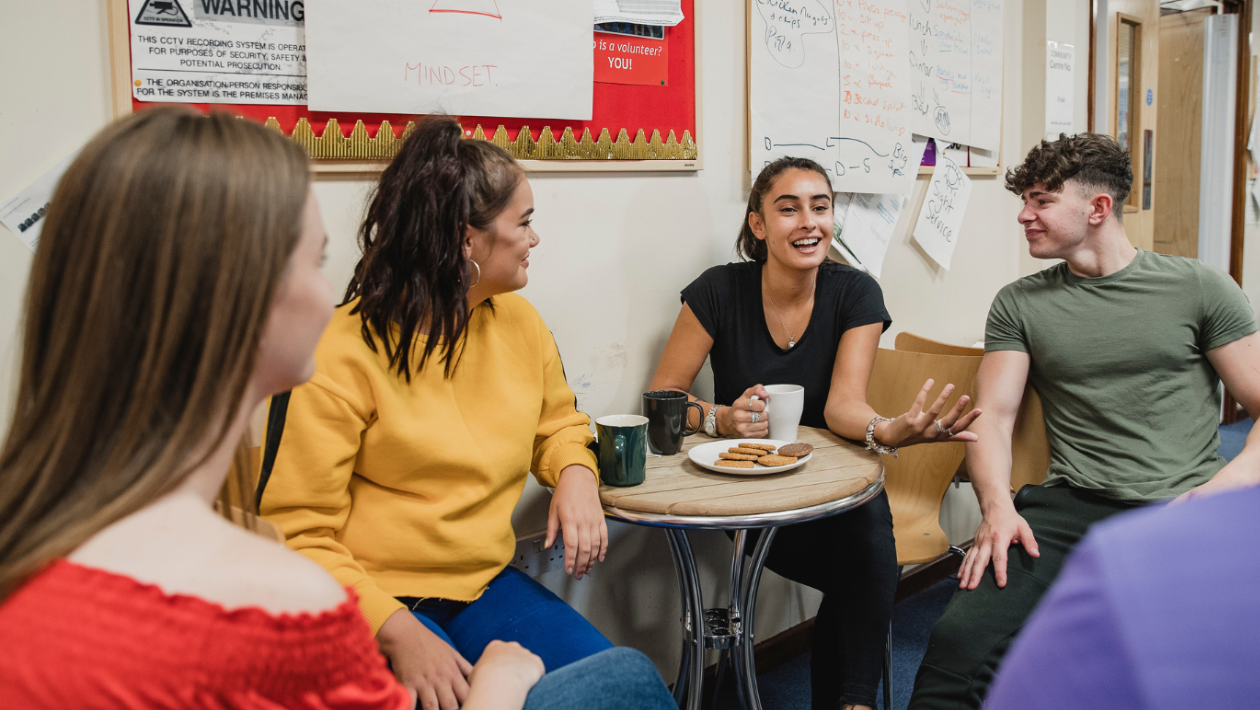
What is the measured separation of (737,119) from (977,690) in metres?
1.39

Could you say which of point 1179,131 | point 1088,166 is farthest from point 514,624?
point 1179,131

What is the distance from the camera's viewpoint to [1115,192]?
1.76 meters

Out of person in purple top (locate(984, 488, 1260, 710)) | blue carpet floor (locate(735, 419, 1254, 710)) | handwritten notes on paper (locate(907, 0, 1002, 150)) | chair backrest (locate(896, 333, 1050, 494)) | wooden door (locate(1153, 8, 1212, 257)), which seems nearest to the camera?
person in purple top (locate(984, 488, 1260, 710))

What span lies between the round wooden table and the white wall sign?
1884 millimetres

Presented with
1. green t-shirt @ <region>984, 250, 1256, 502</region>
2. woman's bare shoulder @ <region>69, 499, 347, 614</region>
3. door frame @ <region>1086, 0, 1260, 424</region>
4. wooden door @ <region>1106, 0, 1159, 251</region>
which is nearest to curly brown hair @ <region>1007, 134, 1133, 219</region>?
green t-shirt @ <region>984, 250, 1256, 502</region>

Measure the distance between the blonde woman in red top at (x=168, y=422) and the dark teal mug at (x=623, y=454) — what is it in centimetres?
76

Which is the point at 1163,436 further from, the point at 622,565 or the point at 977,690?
the point at 622,565

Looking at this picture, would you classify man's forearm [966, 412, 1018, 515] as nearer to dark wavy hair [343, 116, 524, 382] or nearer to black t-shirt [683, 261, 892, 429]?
black t-shirt [683, 261, 892, 429]

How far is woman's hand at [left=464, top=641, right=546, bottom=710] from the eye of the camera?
843mm

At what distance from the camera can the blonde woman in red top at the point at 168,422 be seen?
1.52ft

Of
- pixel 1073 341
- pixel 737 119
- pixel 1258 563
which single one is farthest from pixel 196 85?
pixel 1073 341

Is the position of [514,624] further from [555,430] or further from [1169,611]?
[1169,611]

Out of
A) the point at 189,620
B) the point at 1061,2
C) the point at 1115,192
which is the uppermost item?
the point at 1061,2

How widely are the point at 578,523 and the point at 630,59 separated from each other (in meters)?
1.08
